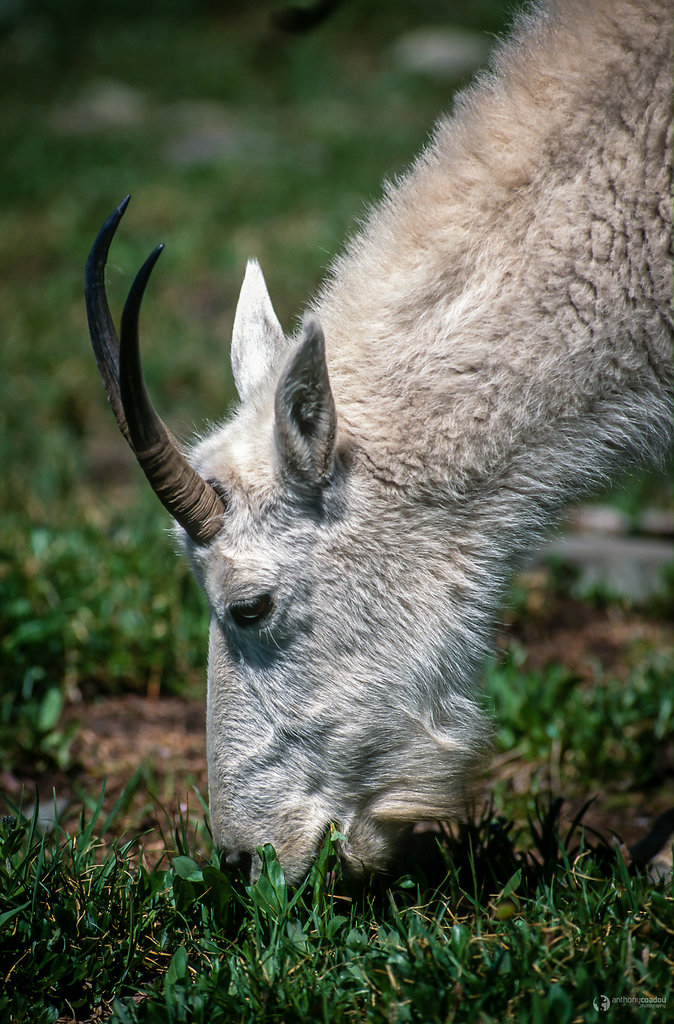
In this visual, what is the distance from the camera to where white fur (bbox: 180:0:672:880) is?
100 inches

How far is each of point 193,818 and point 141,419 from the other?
5.63 feet

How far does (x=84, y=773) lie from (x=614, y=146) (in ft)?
9.93

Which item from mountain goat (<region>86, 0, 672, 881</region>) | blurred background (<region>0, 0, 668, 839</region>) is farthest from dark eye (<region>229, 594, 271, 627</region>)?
blurred background (<region>0, 0, 668, 839</region>)

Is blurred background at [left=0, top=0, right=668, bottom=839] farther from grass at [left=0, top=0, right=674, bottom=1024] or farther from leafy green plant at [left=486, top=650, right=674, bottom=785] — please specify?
leafy green plant at [left=486, top=650, right=674, bottom=785]

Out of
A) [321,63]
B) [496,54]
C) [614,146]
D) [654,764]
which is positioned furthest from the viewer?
[321,63]

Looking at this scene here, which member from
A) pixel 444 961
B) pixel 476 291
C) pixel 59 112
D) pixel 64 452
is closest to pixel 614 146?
pixel 476 291

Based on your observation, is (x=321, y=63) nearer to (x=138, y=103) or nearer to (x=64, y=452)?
(x=138, y=103)

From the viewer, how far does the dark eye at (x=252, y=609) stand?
2619 mm

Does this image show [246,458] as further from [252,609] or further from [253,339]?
[253,339]

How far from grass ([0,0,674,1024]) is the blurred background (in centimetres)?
3

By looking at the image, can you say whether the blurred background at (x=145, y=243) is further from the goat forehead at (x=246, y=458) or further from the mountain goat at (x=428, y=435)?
the goat forehead at (x=246, y=458)

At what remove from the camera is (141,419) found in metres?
2.41

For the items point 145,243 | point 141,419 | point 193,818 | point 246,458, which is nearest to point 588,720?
point 193,818

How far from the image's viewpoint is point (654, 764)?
3754mm
